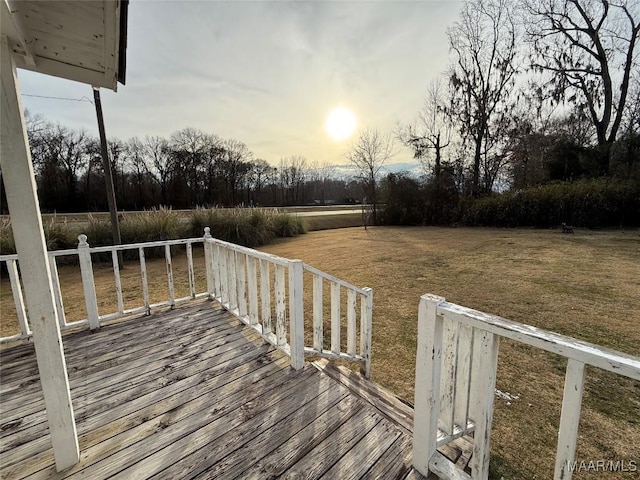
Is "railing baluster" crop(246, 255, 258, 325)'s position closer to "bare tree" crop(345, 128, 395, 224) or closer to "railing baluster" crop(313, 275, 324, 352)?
"railing baluster" crop(313, 275, 324, 352)

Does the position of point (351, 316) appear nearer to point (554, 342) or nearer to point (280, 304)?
point (280, 304)

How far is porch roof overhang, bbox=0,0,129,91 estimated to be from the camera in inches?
45.1

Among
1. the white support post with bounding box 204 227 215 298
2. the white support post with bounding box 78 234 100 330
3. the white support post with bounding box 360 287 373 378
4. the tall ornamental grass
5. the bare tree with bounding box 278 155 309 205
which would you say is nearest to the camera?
the white support post with bounding box 360 287 373 378

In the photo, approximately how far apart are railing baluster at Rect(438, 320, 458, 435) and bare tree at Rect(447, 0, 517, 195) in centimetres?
1511

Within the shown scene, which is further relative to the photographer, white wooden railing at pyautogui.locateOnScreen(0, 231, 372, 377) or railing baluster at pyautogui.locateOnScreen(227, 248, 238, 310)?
railing baluster at pyautogui.locateOnScreen(227, 248, 238, 310)

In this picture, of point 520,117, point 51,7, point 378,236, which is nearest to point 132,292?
point 51,7

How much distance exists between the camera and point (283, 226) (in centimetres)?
1103

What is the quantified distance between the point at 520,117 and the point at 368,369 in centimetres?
1676

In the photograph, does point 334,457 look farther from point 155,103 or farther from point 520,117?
point 520,117

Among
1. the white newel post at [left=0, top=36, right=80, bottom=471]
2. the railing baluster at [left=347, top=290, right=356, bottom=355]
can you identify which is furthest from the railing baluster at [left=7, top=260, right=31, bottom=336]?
the railing baluster at [left=347, top=290, right=356, bottom=355]

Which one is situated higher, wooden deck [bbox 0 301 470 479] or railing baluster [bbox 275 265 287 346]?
railing baluster [bbox 275 265 287 346]

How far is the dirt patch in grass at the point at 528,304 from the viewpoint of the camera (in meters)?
1.95

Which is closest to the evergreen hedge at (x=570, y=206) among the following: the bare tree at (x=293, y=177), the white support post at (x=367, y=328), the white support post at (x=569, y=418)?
the white support post at (x=367, y=328)

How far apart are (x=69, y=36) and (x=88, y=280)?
2.18 metres
